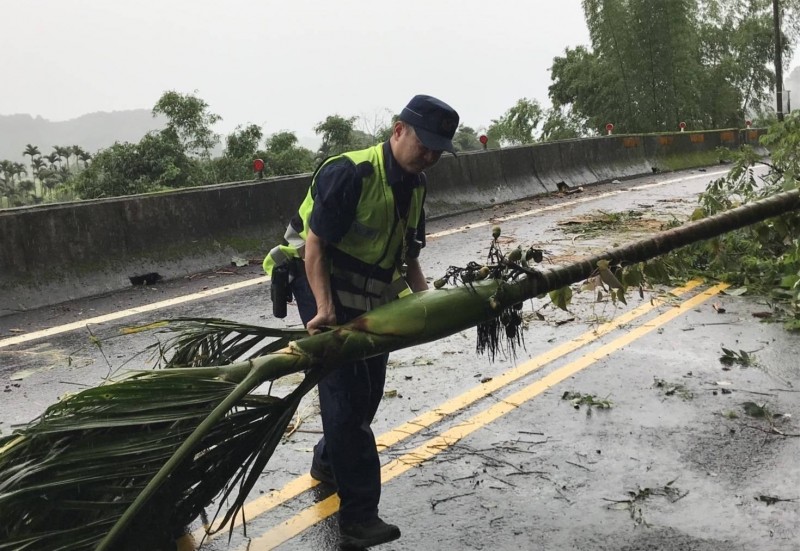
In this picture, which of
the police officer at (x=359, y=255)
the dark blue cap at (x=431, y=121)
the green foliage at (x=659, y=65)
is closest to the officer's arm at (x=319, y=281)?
the police officer at (x=359, y=255)

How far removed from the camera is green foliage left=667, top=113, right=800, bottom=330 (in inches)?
248

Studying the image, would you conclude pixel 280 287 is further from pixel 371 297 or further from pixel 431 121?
pixel 431 121

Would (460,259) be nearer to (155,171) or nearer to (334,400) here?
(334,400)

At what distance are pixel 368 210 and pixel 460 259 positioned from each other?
5.66 meters

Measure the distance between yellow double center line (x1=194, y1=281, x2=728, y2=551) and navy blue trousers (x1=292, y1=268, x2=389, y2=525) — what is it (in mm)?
293

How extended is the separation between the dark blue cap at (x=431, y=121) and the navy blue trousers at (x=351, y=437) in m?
0.75

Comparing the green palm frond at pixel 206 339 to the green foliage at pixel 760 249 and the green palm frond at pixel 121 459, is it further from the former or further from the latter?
the green foliage at pixel 760 249

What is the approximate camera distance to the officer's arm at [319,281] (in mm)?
3021

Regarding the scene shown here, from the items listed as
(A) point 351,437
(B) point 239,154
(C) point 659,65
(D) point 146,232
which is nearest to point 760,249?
(A) point 351,437

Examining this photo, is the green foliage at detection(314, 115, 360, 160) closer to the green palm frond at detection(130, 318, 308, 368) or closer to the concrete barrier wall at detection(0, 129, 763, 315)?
the concrete barrier wall at detection(0, 129, 763, 315)

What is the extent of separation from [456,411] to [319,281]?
1.80m

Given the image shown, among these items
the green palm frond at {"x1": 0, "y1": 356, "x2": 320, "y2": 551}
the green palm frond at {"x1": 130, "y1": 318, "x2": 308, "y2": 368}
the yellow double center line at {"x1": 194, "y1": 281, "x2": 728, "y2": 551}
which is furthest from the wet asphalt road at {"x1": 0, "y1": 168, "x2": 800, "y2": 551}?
the green palm frond at {"x1": 130, "y1": 318, "x2": 308, "y2": 368}

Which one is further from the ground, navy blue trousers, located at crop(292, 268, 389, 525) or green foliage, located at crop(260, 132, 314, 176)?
green foliage, located at crop(260, 132, 314, 176)

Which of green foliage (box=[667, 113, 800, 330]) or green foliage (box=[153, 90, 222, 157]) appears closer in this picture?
green foliage (box=[667, 113, 800, 330])
